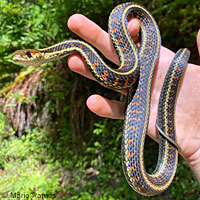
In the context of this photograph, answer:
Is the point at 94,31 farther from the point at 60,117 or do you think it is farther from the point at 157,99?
the point at 60,117

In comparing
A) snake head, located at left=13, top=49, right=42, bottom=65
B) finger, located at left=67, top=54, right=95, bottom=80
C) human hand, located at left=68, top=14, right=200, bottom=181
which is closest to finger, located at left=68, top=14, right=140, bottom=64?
human hand, located at left=68, top=14, right=200, bottom=181

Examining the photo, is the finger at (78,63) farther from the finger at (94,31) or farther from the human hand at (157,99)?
the finger at (94,31)

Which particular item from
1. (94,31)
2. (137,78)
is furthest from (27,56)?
(137,78)

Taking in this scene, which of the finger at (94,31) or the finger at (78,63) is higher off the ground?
the finger at (94,31)

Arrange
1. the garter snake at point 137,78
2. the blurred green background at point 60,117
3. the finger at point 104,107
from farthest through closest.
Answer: the blurred green background at point 60,117
the finger at point 104,107
the garter snake at point 137,78

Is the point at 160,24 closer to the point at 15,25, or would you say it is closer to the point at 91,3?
the point at 91,3

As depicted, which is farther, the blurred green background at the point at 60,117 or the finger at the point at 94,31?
the blurred green background at the point at 60,117

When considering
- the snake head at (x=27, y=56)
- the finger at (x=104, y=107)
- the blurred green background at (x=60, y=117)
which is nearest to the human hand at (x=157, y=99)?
the finger at (x=104, y=107)

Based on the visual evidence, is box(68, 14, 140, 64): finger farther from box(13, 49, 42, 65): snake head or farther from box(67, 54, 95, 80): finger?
box(13, 49, 42, 65): snake head
